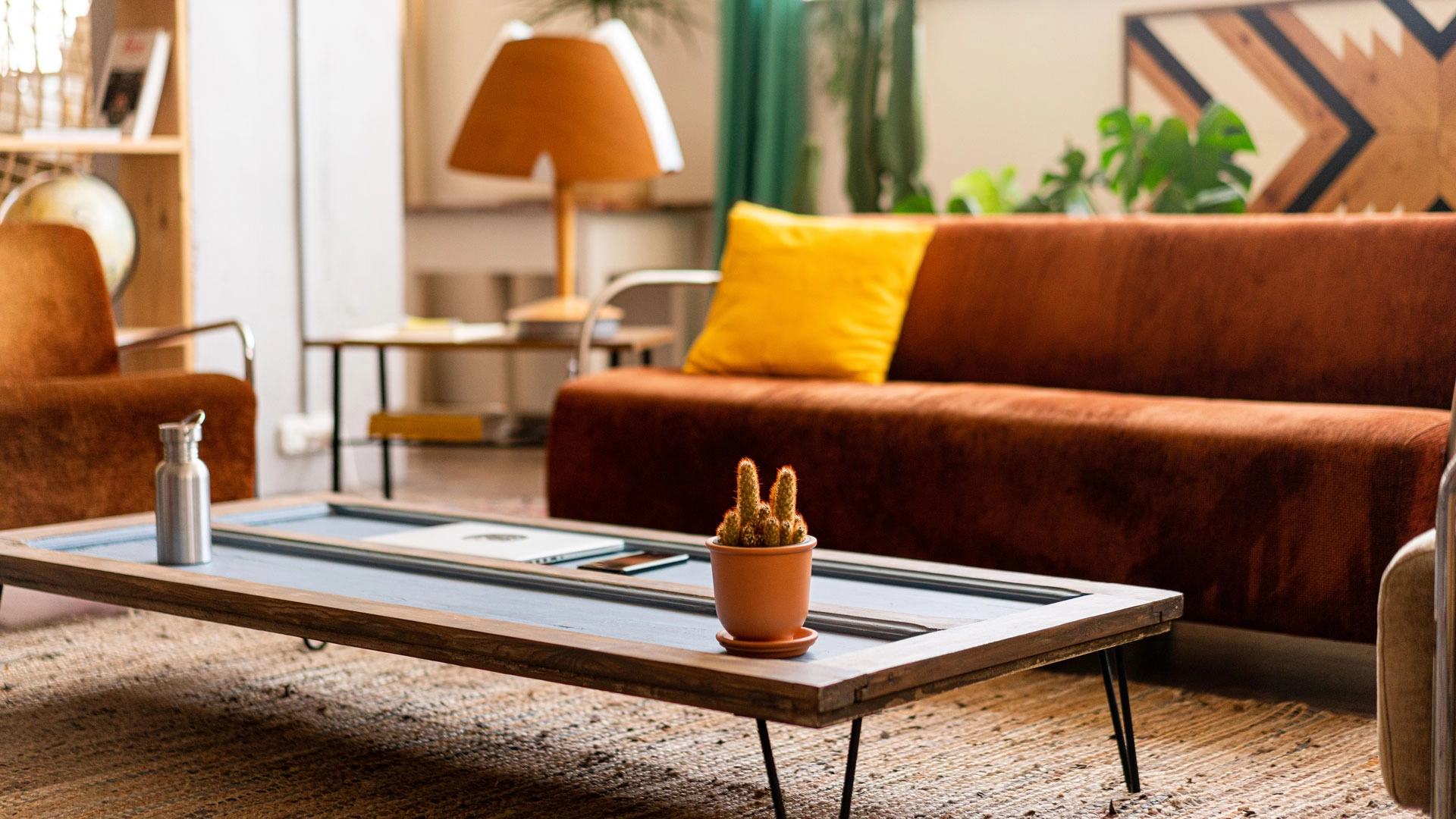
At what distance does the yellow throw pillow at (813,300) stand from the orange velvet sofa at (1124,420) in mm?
65

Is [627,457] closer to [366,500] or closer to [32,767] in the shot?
[366,500]

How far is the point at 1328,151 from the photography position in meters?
4.62

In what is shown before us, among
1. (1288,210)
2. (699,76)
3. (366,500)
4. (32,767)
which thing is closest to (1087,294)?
(366,500)

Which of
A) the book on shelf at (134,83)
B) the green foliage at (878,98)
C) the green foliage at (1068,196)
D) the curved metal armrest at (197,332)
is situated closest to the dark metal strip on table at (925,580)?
the curved metal armrest at (197,332)

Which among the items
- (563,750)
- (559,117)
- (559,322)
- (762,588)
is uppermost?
(559,117)

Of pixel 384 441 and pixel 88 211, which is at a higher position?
pixel 88 211

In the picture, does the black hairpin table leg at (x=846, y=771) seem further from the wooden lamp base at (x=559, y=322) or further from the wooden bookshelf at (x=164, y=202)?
the wooden bookshelf at (x=164, y=202)

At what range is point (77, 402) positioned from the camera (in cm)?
296

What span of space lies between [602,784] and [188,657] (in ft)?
3.25

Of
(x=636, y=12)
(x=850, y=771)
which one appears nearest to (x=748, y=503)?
(x=850, y=771)

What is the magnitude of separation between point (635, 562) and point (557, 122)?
200cm

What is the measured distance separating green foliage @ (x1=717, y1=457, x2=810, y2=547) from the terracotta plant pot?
0.01 m

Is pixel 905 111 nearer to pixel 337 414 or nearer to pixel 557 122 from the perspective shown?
pixel 557 122

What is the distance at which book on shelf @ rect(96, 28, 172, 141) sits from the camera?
4047 millimetres
